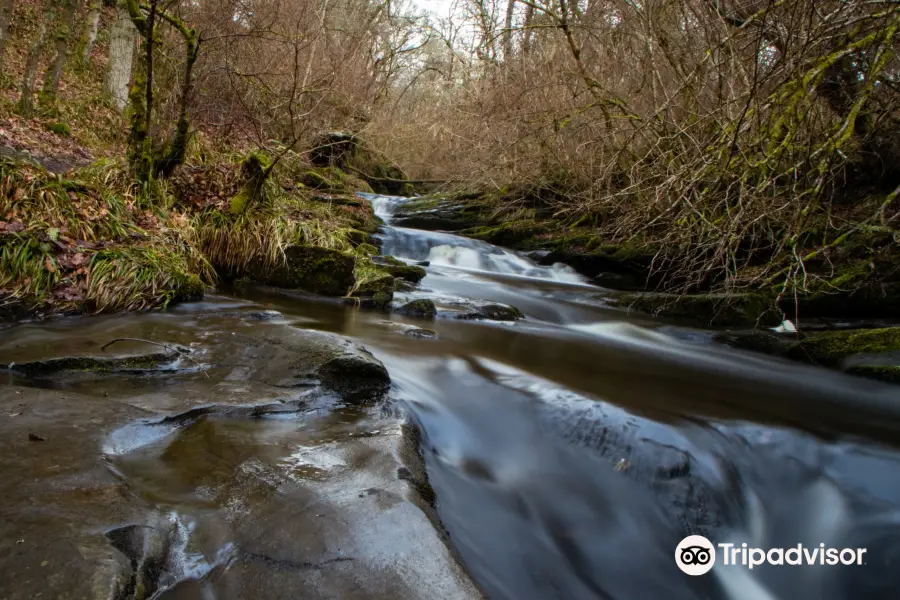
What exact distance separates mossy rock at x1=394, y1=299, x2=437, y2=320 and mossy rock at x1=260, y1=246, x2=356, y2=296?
0.74 metres

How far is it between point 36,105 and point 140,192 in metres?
6.79

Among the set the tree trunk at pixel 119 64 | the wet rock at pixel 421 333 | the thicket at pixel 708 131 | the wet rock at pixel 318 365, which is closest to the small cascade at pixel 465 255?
the thicket at pixel 708 131

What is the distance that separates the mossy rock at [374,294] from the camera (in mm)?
6383

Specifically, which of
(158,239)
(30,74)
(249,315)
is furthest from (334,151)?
(249,315)

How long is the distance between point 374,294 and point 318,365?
10.3ft

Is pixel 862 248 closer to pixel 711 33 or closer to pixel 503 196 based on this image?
pixel 711 33

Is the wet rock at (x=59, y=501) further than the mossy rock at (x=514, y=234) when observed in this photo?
No

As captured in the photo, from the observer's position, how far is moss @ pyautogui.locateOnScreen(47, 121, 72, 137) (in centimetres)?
1019

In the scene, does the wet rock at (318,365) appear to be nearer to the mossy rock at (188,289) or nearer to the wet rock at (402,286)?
the mossy rock at (188,289)

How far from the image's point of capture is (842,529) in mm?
2838

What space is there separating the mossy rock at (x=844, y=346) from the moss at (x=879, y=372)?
0.19 m

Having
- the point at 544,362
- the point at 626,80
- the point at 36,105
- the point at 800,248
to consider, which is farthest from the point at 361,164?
the point at 544,362

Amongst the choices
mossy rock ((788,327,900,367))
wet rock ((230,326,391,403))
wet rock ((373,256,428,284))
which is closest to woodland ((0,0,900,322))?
wet rock ((373,256,428,284))

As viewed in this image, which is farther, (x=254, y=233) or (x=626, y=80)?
(x=626, y=80)
